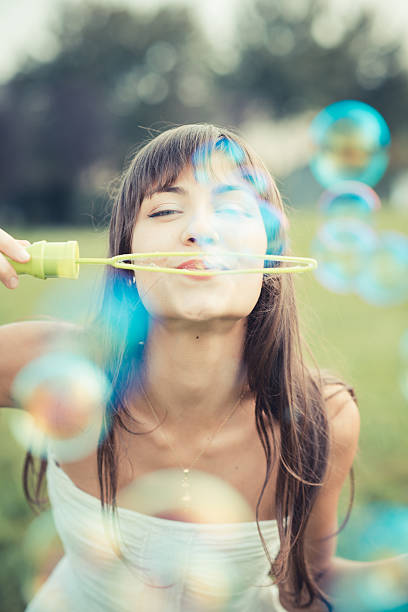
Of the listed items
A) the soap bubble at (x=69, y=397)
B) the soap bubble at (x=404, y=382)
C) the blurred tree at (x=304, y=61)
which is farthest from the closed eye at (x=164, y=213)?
the blurred tree at (x=304, y=61)

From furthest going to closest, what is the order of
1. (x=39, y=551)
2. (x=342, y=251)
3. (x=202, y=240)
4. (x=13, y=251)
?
(x=342, y=251) < (x=39, y=551) < (x=202, y=240) < (x=13, y=251)

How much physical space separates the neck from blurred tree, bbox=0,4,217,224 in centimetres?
1906

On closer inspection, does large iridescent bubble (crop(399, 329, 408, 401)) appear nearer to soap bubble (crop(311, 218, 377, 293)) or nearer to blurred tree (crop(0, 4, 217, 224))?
soap bubble (crop(311, 218, 377, 293))

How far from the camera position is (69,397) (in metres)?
1.64

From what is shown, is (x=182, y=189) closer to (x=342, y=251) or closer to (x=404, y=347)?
(x=342, y=251)

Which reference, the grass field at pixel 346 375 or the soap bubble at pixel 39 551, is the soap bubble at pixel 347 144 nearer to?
the grass field at pixel 346 375

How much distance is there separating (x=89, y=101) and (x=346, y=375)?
2358 centimetres

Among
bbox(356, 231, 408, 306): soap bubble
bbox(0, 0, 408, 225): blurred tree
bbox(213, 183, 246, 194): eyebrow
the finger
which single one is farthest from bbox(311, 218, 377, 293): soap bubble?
bbox(0, 0, 408, 225): blurred tree

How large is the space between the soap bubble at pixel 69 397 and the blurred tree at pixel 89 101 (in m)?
18.9

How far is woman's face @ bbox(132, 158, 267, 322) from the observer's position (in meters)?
1.24

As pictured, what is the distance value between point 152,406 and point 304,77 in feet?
96.4

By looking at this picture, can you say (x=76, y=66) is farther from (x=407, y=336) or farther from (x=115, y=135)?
(x=407, y=336)

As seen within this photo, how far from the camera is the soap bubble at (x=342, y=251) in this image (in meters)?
4.64

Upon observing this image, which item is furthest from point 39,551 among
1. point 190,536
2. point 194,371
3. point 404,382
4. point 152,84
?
point 152,84
